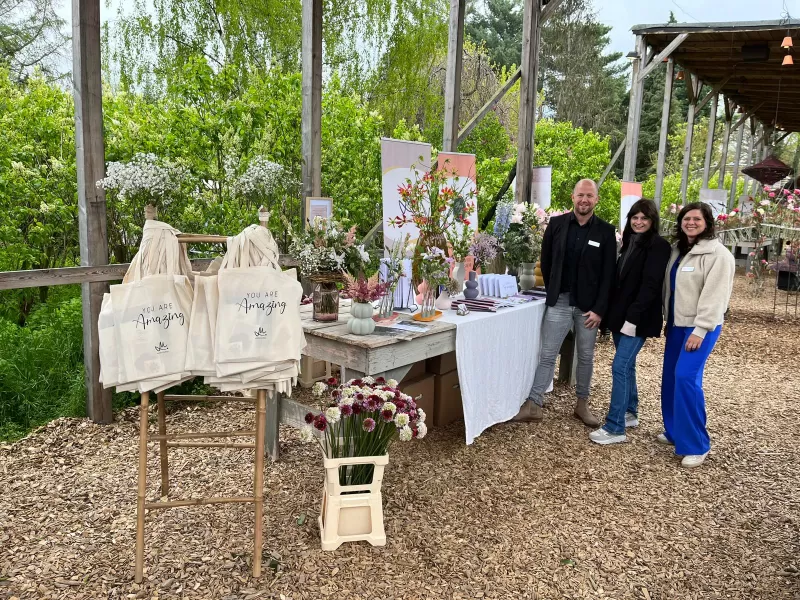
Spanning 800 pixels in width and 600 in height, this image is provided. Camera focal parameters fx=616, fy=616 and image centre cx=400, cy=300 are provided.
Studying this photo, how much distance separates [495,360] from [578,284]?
76 centimetres

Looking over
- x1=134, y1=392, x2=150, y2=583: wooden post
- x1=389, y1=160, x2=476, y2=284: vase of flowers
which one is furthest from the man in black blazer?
x1=134, y1=392, x2=150, y2=583: wooden post

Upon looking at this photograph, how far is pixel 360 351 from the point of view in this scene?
283cm

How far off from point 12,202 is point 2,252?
1.24 feet

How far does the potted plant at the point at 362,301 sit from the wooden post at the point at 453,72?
273 cm

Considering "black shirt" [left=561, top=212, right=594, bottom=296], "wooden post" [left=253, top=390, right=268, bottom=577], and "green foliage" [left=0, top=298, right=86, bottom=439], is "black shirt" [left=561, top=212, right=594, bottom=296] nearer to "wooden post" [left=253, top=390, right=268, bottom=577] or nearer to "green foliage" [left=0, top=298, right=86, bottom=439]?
"wooden post" [left=253, top=390, right=268, bottom=577]

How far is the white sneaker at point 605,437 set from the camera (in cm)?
389

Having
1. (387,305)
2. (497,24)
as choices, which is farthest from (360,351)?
(497,24)

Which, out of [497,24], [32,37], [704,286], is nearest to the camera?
[704,286]

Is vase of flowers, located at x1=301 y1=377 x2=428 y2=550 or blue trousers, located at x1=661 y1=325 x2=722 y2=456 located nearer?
vase of flowers, located at x1=301 y1=377 x2=428 y2=550

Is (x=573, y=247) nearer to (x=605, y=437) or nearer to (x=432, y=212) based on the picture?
(x=432, y=212)

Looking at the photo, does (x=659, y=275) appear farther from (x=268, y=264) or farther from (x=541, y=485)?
(x=268, y=264)

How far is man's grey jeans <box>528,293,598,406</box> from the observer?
13.2 feet

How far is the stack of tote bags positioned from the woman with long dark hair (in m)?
2.29

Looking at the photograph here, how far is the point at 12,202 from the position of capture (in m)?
4.57
